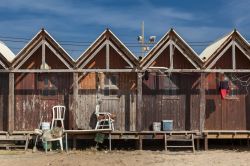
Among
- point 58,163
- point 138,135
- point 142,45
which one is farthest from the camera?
point 142,45

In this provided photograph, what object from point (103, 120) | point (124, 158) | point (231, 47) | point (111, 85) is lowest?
point (124, 158)

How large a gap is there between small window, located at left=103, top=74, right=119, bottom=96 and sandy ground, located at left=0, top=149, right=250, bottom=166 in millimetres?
2810

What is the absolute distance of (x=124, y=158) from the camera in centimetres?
1836

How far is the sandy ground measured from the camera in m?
17.3

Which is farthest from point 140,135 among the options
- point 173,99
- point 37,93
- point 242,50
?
point 242,50

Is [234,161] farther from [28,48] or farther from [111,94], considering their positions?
[28,48]

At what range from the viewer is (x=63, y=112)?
21.3 m

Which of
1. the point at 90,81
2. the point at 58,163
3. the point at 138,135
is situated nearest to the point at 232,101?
the point at 138,135

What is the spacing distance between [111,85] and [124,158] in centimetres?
427

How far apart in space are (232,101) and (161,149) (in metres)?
4.01

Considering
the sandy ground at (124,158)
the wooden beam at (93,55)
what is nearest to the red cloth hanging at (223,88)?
the sandy ground at (124,158)

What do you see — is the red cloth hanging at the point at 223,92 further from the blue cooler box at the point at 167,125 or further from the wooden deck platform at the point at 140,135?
the blue cooler box at the point at 167,125

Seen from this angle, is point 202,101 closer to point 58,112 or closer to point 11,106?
point 58,112

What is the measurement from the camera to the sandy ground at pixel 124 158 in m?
17.3
